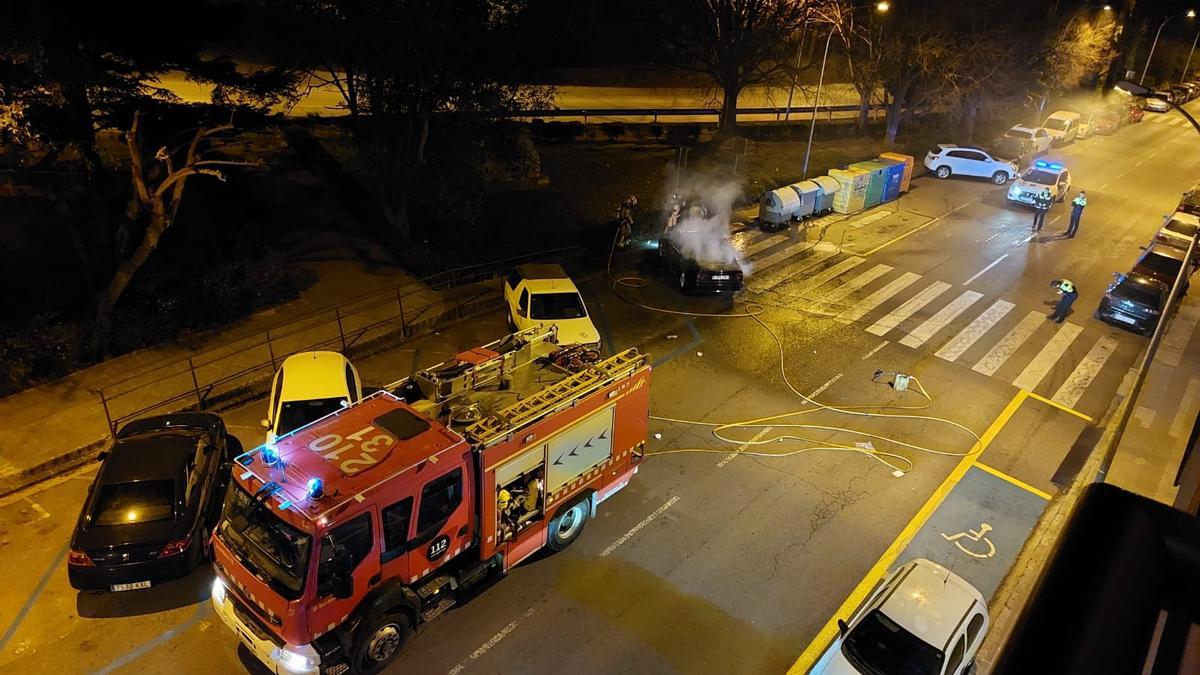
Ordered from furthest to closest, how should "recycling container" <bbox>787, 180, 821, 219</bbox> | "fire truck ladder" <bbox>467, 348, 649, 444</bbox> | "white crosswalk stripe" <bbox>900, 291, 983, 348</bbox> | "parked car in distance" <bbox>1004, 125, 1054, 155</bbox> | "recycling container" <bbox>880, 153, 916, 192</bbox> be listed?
1. "parked car in distance" <bbox>1004, 125, 1054, 155</bbox>
2. "recycling container" <bbox>880, 153, 916, 192</bbox>
3. "recycling container" <bbox>787, 180, 821, 219</bbox>
4. "white crosswalk stripe" <bbox>900, 291, 983, 348</bbox>
5. "fire truck ladder" <bbox>467, 348, 649, 444</bbox>

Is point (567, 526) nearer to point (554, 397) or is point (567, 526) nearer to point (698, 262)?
Result: point (554, 397)

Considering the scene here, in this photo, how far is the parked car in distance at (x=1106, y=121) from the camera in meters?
49.9

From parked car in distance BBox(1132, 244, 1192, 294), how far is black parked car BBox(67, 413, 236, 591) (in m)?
24.3

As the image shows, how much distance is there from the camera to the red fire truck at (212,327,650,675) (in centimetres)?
846

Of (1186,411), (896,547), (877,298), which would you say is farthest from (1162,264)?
(896,547)

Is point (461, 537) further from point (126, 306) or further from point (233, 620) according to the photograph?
point (126, 306)

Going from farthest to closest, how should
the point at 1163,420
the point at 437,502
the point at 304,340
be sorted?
1. the point at 304,340
2. the point at 1163,420
3. the point at 437,502

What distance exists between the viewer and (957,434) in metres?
15.6

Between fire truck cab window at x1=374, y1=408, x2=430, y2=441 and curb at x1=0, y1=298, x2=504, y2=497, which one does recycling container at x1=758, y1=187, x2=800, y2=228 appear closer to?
curb at x1=0, y1=298, x2=504, y2=497

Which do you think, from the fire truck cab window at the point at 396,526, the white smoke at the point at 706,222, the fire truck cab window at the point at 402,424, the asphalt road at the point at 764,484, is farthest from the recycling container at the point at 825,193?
the fire truck cab window at the point at 396,526

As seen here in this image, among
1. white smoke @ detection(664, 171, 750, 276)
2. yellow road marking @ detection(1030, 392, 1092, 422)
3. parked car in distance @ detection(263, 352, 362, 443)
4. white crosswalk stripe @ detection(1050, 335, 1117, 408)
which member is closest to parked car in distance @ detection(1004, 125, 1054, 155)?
white smoke @ detection(664, 171, 750, 276)

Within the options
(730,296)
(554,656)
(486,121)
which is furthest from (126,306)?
(730,296)

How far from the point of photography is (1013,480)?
46.9 feet

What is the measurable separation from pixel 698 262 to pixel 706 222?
468 cm
